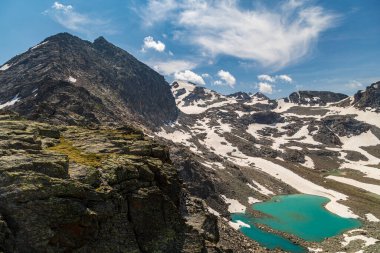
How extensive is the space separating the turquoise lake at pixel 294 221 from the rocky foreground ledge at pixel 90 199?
1899 inches

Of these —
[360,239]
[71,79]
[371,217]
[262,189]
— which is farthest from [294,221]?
[71,79]

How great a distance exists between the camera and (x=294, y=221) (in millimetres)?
98375

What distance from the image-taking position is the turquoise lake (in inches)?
3093

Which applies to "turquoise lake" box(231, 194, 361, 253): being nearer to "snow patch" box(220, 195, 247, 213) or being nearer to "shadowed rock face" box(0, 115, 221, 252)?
"snow patch" box(220, 195, 247, 213)

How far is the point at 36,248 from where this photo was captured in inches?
767

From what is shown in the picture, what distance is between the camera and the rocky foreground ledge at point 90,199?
2006 cm

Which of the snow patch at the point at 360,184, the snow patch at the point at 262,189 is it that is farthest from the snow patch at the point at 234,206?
the snow patch at the point at 360,184

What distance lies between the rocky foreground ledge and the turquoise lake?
48.2 metres

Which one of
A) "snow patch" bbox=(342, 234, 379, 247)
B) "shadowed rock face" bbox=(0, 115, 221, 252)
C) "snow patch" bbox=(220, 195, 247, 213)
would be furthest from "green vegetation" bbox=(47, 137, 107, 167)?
"snow patch" bbox=(220, 195, 247, 213)

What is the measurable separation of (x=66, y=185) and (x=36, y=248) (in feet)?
13.2

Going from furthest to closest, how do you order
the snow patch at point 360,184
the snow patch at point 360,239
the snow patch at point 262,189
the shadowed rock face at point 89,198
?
the snow patch at point 360,184
the snow patch at point 262,189
the snow patch at point 360,239
the shadowed rock face at point 89,198

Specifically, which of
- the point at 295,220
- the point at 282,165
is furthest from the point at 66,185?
the point at 282,165

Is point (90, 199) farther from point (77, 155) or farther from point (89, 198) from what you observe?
point (77, 155)

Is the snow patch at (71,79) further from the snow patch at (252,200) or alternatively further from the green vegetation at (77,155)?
the green vegetation at (77,155)
